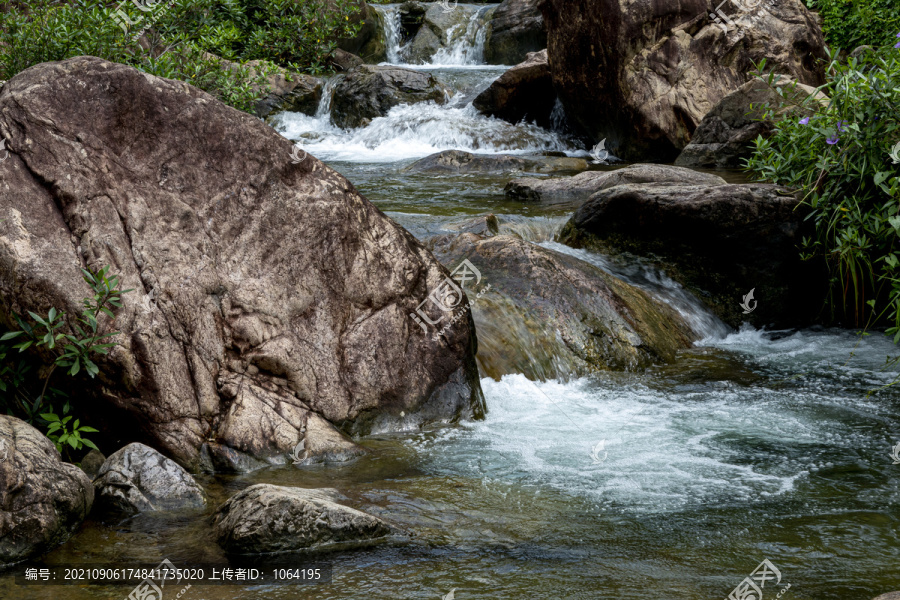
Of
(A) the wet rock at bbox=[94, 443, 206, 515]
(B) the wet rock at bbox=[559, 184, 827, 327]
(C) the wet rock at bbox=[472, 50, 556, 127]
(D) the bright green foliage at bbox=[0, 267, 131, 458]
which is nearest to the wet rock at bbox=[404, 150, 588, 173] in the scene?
(C) the wet rock at bbox=[472, 50, 556, 127]

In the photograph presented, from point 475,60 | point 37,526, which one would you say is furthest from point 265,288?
point 475,60

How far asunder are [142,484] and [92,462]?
0.46 m

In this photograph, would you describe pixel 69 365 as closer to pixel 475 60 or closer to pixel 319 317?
pixel 319 317

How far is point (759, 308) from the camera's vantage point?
770 centimetres

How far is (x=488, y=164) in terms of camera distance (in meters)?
13.2

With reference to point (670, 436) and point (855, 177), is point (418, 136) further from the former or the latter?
point (670, 436)

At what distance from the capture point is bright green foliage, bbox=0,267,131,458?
399 centimetres

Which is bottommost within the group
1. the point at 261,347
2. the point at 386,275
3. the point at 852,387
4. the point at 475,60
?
the point at 852,387

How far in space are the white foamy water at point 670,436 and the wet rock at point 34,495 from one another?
6.27ft

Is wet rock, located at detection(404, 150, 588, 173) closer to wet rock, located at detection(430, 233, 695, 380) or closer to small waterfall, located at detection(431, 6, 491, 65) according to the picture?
wet rock, located at detection(430, 233, 695, 380)

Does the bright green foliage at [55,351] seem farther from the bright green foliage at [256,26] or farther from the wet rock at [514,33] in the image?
the wet rock at [514,33]

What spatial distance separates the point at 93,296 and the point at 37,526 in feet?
4.14

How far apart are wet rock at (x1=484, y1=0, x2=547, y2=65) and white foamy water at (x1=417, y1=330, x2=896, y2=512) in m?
17.1

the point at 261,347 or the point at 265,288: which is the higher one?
the point at 265,288
